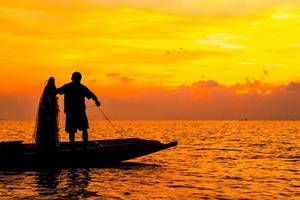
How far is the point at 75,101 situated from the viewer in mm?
21047

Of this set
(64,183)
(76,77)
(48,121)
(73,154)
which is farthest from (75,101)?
(64,183)

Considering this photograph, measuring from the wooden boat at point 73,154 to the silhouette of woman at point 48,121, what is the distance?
36cm

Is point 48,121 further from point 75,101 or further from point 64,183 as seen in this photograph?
point 64,183

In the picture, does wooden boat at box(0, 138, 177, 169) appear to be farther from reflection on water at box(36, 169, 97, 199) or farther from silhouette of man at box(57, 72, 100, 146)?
silhouette of man at box(57, 72, 100, 146)

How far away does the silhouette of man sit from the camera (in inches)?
824

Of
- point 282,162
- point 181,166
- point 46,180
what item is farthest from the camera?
point 282,162

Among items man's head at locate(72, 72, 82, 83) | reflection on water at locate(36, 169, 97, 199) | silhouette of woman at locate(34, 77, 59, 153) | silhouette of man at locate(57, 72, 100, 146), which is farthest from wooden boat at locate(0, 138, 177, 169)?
man's head at locate(72, 72, 82, 83)

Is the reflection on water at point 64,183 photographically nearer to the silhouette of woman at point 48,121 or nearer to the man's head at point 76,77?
the silhouette of woman at point 48,121

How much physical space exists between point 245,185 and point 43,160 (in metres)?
8.27

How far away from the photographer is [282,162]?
3027 centimetres

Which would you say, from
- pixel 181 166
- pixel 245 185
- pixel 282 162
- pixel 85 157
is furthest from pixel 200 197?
pixel 282 162

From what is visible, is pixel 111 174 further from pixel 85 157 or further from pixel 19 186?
pixel 19 186

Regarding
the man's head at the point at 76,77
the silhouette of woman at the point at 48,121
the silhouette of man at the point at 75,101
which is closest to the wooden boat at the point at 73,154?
the silhouette of woman at the point at 48,121

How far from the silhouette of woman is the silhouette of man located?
438 millimetres
